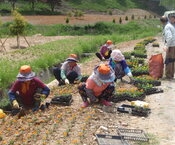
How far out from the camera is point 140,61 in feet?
48.9

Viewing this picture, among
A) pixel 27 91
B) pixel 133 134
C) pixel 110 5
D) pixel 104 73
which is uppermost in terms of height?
pixel 104 73

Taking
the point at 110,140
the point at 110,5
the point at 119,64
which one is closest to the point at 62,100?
the point at 119,64

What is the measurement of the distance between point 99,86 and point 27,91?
1482 mm

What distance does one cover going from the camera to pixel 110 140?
683 centimetres

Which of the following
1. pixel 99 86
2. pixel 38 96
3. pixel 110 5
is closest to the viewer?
pixel 38 96

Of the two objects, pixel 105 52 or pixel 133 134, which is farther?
pixel 105 52

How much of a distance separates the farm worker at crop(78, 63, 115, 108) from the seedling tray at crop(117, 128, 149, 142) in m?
1.39

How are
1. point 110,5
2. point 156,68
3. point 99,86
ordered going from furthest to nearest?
point 110,5 < point 156,68 < point 99,86

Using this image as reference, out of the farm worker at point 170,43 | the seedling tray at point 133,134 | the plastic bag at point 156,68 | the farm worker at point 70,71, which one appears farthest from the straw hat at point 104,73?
the plastic bag at point 156,68

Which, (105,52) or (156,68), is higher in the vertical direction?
(156,68)

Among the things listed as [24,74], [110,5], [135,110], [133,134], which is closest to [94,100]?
[135,110]

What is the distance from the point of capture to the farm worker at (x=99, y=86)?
27.7 feet

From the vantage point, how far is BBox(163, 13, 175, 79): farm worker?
11441 millimetres

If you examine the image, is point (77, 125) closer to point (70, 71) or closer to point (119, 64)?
point (70, 71)
